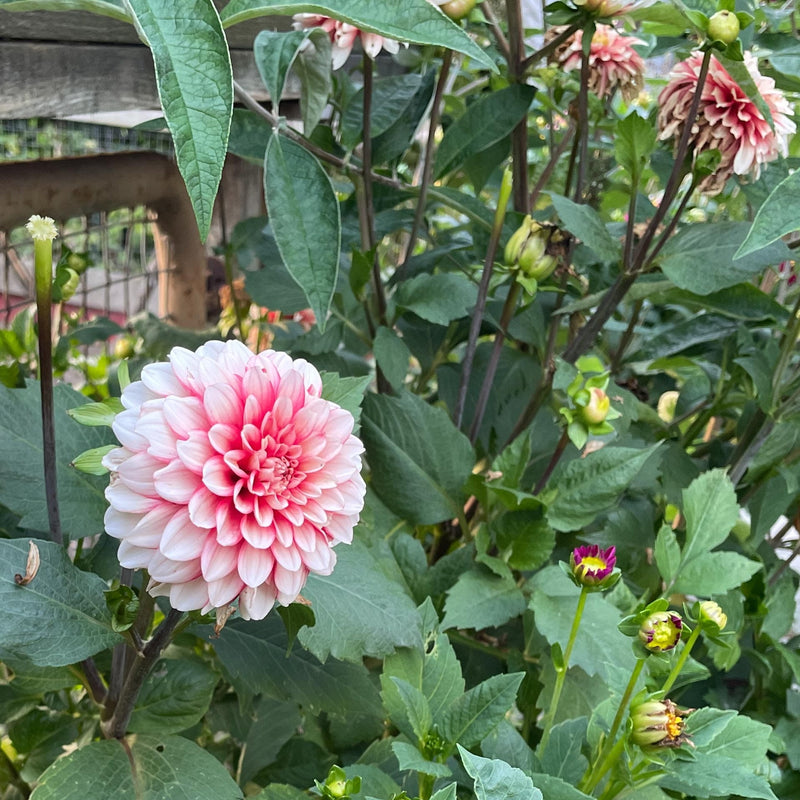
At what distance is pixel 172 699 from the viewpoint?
421 millimetres

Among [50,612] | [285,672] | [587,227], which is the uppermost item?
[587,227]

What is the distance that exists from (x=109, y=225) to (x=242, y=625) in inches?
23.2

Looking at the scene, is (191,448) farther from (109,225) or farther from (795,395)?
(109,225)

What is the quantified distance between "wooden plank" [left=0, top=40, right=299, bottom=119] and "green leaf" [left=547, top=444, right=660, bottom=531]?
0.43 meters

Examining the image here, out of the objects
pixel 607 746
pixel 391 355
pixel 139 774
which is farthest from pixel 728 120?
pixel 139 774

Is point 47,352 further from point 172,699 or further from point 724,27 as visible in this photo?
point 724,27

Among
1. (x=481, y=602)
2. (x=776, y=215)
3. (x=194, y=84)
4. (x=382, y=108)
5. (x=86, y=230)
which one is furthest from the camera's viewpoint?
(x=86, y=230)

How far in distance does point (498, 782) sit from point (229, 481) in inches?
5.9

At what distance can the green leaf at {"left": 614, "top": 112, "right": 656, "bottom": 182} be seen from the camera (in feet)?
1.70

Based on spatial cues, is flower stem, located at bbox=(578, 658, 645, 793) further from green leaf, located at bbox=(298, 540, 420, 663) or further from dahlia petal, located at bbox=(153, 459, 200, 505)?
dahlia petal, located at bbox=(153, 459, 200, 505)

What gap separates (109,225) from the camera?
2.91 feet

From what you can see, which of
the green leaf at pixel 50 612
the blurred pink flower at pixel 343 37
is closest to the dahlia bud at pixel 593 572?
the green leaf at pixel 50 612

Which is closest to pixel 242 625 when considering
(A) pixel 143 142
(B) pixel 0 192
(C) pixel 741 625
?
(C) pixel 741 625

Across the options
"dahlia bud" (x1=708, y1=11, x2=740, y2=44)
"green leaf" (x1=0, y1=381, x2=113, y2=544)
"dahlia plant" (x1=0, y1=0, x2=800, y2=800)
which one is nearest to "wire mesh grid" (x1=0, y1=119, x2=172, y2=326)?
"dahlia plant" (x1=0, y1=0, x2=800, y2=800)
